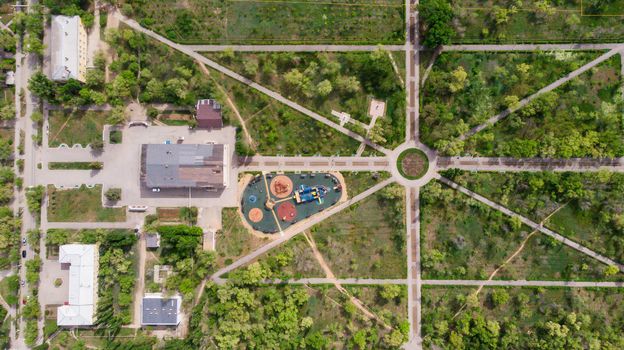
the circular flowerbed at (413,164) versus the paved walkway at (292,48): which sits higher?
the paved walkway at (292,48)

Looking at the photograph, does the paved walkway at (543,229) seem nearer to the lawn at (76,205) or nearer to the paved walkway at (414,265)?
the paved walkway at (414,265)

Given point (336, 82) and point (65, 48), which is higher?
point (65, 48)

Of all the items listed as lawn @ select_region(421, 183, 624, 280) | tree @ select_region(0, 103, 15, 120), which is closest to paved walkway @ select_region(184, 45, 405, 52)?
lawn @ select_region(421, 183, 624, 280)

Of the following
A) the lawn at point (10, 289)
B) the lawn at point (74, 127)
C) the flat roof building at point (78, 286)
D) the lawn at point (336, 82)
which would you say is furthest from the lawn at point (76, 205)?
the lawn at point (336, 82)

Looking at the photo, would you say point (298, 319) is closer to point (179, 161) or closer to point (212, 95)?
point (179, 161)

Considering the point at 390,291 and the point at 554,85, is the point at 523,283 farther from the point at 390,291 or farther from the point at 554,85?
the point at 554,85

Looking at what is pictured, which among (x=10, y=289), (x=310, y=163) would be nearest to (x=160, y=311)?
(x=10, y=289)
